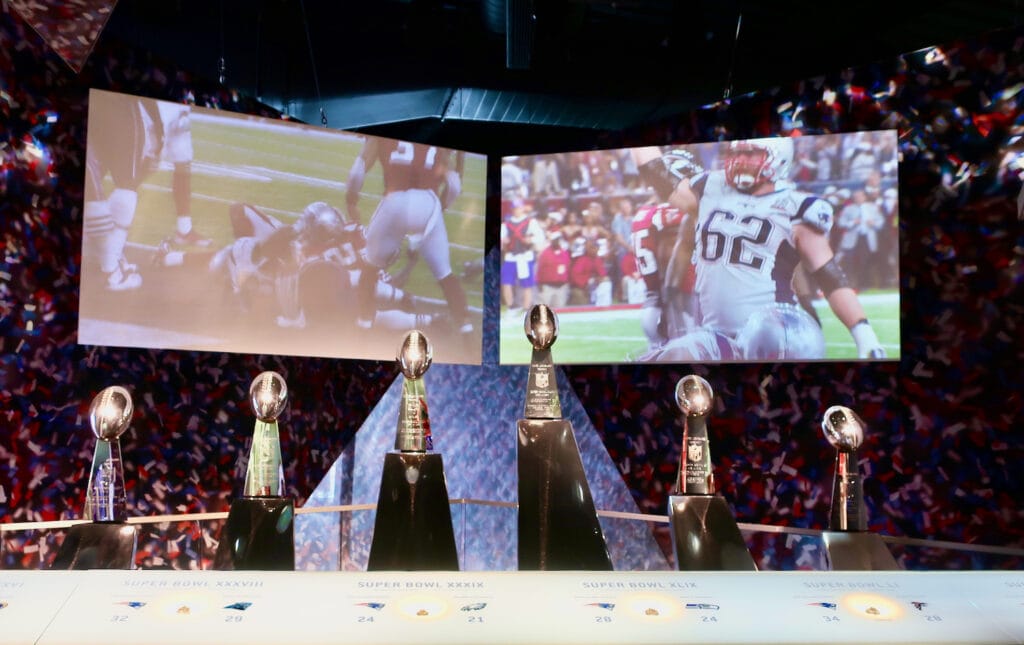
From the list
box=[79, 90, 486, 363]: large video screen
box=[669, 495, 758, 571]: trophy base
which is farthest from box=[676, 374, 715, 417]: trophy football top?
box=[79, 90, 486, 363]: large video screen

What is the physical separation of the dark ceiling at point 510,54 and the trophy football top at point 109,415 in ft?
7.56

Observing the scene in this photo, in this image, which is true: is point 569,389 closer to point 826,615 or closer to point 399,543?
point 399,543

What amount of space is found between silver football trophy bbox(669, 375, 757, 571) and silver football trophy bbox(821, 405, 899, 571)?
0.21 m

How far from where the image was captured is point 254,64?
4.11m

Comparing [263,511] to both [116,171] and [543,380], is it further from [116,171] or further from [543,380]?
[116,171]

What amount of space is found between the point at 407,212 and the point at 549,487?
7.73 ft

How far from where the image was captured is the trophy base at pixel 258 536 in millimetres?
1994

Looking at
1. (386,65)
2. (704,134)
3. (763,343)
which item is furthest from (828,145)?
(386,65)

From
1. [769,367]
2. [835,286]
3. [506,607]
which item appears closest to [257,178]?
[769,367]

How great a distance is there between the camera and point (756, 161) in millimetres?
3941

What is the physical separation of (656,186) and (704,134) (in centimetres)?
36

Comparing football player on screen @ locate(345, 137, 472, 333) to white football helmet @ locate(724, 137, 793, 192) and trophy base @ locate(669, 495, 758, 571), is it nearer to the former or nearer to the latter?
white football helmet @ locate(724, 137, 793, 192)

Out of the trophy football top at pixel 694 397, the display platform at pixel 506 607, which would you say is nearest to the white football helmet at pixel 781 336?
the trophy football top at pixel 694 397

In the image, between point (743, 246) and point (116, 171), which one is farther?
point (743, 246)
